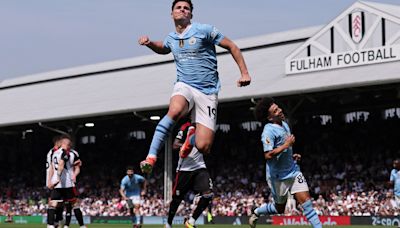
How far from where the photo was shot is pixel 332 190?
33.6 metres

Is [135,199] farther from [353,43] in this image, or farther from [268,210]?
[268,210]

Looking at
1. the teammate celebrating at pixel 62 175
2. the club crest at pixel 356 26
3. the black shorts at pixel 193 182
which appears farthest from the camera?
the club crest at pixel 356 26

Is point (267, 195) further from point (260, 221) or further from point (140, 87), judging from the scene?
point (140, 87)

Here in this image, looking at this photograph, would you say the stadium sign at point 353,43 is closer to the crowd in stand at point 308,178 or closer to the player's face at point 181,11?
the crowd in stand at point 308,178

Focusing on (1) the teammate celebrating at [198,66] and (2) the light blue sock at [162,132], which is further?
(1) the teammate celebrating at [198,66]

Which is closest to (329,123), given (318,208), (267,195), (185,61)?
(267,195)

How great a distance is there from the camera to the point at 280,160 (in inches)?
466

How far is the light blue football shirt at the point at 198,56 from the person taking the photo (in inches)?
384

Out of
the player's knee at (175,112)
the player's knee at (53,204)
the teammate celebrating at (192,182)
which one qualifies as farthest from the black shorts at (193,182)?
the player's knee at (53,204)

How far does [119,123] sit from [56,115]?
26.0ft

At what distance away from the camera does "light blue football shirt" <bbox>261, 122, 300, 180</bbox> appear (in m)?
11.6

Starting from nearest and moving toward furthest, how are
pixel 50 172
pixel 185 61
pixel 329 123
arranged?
pixel 185 61
pixel 50 172
pixel 329 123

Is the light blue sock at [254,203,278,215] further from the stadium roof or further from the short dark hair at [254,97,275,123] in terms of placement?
the stadium roof

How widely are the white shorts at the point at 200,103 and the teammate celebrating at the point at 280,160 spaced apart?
189cm
